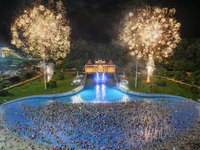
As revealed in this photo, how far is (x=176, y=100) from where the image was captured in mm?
36625

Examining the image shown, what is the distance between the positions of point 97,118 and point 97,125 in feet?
6.94

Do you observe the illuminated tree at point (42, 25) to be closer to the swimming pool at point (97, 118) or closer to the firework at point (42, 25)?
the firework at point (42, 25)

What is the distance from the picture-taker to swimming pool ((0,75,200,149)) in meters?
22.4

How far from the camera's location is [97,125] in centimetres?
2550

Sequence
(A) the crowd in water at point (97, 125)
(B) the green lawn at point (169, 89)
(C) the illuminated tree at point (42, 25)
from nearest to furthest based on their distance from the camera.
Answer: (A) the crowd in water at point (97, 125), (B) the green lawn at point (169, 89), (C) the illuminated tree at point (42, 25)

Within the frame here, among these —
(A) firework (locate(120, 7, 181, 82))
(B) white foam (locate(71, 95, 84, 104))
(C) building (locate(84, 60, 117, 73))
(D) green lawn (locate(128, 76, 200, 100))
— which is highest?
(A) firework (locate(120, 7, 181, 82))

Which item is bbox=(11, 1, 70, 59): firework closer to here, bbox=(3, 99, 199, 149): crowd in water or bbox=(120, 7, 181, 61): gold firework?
bbox=(3, 99, 199, 149): crowd in water

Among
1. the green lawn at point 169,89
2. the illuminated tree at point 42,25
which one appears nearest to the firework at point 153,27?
the green lawn at point 169,89

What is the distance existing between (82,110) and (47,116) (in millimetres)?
6053

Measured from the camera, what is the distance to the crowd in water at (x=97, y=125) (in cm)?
2169

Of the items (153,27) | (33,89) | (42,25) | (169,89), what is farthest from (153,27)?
(33,89)

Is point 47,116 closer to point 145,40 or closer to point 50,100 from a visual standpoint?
point 50,100

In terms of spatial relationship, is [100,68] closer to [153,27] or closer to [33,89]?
[33,89]

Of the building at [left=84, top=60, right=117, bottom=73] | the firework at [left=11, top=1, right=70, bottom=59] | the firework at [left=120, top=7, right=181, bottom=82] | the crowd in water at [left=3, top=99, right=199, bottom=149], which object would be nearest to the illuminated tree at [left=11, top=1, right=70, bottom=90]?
the firework at [left=11, top=1, right=70, bottom=59]
